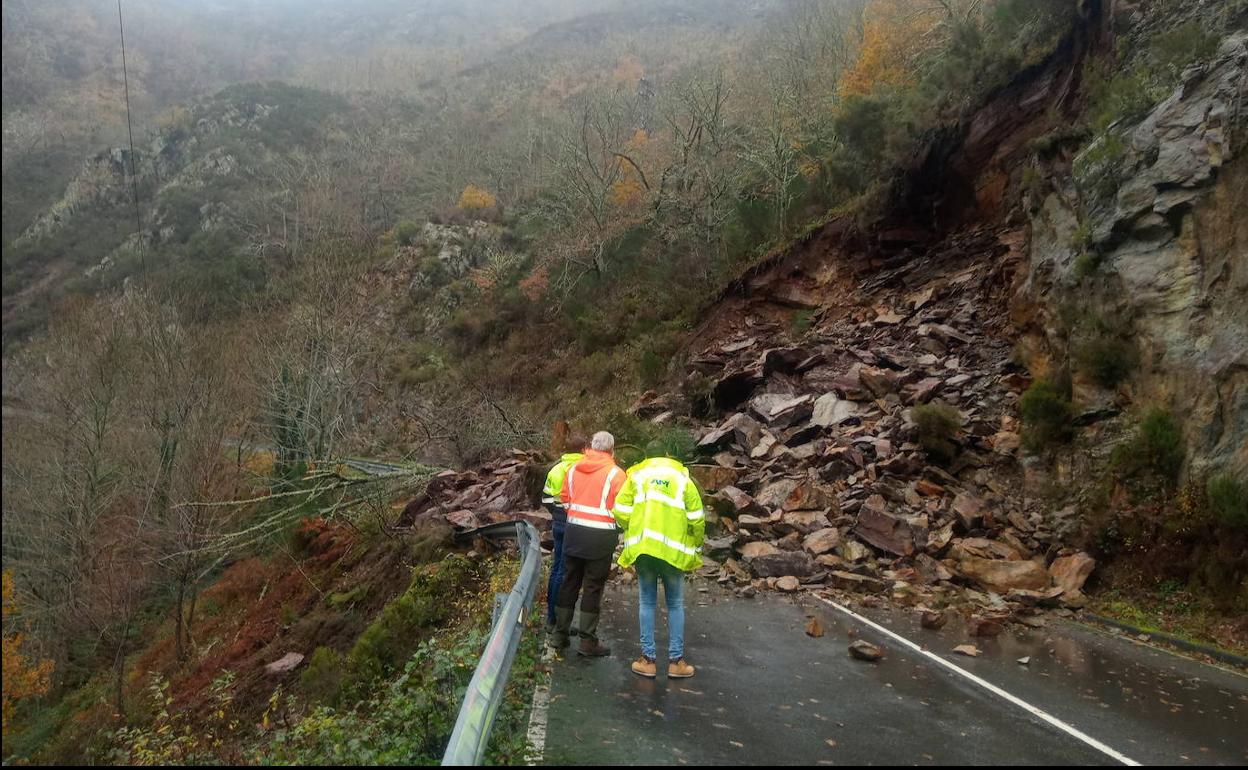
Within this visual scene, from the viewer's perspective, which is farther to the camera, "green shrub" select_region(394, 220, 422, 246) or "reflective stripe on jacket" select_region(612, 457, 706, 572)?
"green shrub" select_region(394, 220, 422, 246)

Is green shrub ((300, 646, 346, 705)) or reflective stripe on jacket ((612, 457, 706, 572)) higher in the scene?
reflective stripe on jacket ((612, 457, 706, 572))

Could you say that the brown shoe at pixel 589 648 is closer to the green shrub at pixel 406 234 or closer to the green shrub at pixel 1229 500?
the green shrub at pixel 1229 500

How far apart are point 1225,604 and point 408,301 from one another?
41.8 m

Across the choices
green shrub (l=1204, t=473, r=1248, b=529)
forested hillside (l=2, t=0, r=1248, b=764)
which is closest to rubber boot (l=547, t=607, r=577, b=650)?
forested hillside (l=2, t=0, r=1248, b=764)

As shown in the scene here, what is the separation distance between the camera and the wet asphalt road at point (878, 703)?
17.3 feet

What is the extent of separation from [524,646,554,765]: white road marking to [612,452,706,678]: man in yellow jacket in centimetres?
88

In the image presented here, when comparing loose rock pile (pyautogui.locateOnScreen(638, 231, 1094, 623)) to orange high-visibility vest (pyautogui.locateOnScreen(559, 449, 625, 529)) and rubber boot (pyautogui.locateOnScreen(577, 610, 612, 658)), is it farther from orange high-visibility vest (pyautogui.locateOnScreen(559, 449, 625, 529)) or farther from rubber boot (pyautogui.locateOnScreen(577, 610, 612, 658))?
orange high-visibility vest (pyautogui.locateOnScreen(559, 449, 625, 529))

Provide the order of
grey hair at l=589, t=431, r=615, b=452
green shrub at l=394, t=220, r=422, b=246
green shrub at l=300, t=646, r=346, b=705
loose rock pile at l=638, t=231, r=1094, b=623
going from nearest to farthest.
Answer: grey hair at l=589, t=431, r=615, b=452 → green shrub at l=300, t=646, r=346, b=705 → loose rock pile at l=638, t=231, r=1094, b=623 → green shrub at l=394, t=220, r=422, b=246

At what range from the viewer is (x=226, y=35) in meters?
128

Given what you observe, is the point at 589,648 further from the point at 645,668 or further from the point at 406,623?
the point at 406,623

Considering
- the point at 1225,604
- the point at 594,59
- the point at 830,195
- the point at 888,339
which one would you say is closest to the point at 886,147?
the point at 830,195

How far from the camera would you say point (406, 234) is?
51094 mm

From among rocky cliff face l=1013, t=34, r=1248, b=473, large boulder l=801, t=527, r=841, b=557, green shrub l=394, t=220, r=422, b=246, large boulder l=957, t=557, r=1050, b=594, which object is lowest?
large boulder l=957, t=557, r=1050, b=594

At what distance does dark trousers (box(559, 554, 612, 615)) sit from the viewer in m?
7.11
